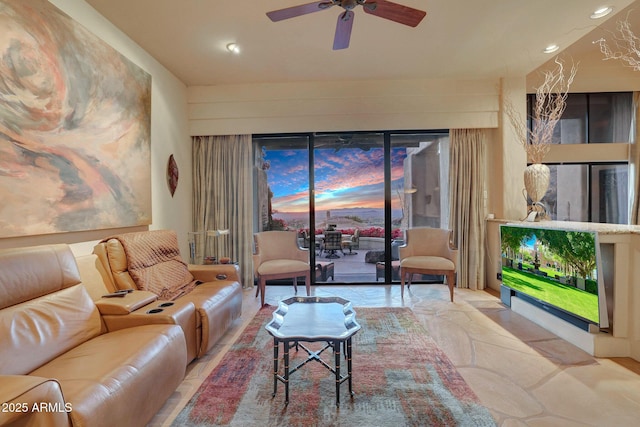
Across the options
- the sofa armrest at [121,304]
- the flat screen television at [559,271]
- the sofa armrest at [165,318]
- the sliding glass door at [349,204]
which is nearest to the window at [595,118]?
the flat screen television at [559,271]

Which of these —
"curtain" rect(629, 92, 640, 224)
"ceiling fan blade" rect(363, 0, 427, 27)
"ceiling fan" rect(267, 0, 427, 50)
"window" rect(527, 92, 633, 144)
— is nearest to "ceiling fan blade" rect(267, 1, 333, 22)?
"ceiling fan" rect(267, 0, 427, 50)

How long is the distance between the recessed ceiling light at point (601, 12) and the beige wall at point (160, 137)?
4494 mm

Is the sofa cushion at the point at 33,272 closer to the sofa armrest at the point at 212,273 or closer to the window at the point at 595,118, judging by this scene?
the sofa armrest at the point at 212,273

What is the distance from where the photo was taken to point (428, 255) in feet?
13.5

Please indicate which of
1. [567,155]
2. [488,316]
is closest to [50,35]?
[488,316]

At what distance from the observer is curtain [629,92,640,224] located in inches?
169

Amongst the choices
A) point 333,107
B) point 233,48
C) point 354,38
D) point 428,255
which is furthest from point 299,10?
point 428,255

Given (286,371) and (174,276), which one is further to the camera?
(174,276)

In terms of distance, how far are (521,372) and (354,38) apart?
11.0ft

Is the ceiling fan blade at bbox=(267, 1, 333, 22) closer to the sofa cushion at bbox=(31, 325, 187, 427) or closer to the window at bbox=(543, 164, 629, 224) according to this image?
the sofa cushion at bbox=(31, 325, 187, 427)

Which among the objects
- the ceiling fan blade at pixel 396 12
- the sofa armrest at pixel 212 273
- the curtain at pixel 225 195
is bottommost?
the sofa armrest at pixel 212 273

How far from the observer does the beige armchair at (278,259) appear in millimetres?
3684

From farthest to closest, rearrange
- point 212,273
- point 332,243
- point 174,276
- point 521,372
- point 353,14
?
point 332,243, point 212,273, point 174,276, point 353,14, point 521,372

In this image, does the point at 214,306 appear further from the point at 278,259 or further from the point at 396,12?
the point at 396,12
